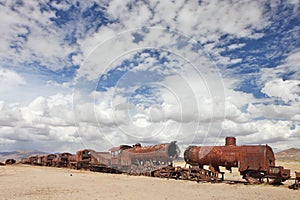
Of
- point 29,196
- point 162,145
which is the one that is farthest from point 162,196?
point 162,145

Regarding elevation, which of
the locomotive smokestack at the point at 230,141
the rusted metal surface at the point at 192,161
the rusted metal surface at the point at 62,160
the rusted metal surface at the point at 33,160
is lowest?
the rusted metal surface at the point at 33,160

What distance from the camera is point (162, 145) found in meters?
35.6

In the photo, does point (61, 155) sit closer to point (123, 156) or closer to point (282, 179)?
point (123, 156)

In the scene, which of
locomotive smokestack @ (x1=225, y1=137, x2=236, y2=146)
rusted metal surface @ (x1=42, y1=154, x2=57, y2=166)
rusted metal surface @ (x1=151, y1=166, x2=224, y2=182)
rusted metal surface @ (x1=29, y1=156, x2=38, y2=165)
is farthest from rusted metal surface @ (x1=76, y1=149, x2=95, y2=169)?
locomotive smokestack @ (x1=225, y1=137, x2=236, y2=146)

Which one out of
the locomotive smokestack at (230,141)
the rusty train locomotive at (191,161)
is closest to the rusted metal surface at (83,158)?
the rusty train locomotive at (191,161)

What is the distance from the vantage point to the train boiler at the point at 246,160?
2505 cm

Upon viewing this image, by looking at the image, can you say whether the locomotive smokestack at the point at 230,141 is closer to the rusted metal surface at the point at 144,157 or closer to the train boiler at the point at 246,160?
the train boiler at the point at 246,160

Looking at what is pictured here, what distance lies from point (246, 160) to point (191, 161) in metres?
6.57

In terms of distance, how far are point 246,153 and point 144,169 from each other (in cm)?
1407

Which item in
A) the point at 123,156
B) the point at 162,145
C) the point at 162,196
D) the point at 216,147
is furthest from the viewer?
the point at 123,156

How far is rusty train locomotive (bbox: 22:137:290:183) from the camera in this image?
25734mm

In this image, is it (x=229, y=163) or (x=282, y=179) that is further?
(x=229, y=163)

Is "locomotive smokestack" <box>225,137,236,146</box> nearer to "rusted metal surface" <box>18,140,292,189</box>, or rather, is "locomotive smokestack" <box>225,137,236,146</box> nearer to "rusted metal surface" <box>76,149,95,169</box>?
"rusted metal surface" <box>18,140,292,189</box>

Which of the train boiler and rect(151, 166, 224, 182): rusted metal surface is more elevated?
the train boiler
